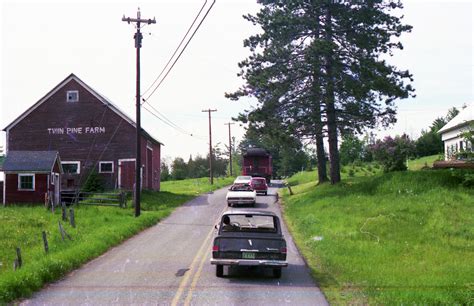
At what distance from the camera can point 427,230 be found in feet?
57.8

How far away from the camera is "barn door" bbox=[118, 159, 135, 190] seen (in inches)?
1612

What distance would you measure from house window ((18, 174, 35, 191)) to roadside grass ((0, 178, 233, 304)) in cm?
566

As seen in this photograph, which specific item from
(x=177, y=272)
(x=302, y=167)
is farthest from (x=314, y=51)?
(x=302, y=167)

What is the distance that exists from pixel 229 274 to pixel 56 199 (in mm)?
25810

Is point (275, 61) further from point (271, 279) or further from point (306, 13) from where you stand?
point (271, 279)

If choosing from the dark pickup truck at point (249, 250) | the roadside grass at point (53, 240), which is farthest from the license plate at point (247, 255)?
the roadside grass at point (53, 240)

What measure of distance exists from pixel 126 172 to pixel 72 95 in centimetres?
761

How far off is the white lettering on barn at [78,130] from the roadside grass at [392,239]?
59.8 ft

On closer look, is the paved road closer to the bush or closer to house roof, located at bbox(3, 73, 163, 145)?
the bush

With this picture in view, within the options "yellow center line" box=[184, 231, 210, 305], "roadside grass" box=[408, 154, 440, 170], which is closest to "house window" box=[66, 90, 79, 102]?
"roadside grass" box=[408, 154, 440, 170]

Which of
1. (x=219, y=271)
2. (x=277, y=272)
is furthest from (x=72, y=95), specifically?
(x=277, y=272)

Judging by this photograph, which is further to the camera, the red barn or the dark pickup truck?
the red barn

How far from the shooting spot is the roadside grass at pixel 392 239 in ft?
34.3

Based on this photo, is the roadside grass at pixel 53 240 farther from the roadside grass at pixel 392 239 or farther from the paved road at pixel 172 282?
the roadside grass at pixel 392 239
